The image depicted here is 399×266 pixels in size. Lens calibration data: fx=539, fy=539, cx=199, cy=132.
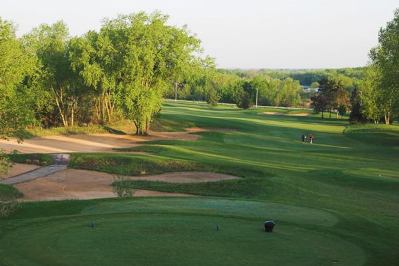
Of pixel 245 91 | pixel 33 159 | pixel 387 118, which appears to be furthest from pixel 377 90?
pixel 245 91

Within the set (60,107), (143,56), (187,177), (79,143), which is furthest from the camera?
(60,107)

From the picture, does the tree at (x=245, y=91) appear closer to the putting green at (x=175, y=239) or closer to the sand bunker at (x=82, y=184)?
the sand bunker at (x=82, y=184)

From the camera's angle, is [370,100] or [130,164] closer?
[130,164]

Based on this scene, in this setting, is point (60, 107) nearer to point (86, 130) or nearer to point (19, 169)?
point (86, 130)

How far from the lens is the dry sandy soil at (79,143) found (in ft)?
164

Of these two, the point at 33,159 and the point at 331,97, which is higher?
the point at 331,97

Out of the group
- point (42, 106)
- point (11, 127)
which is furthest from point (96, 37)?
point (11, 127)

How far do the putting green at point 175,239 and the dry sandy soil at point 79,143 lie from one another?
32.5 m

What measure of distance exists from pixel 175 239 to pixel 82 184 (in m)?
20.7

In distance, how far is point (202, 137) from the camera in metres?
70.1

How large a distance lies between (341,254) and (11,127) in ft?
48.5

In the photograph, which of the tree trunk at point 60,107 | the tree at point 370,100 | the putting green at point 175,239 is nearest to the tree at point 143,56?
the tree trunk at point 60,107

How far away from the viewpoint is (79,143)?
56.3 meters

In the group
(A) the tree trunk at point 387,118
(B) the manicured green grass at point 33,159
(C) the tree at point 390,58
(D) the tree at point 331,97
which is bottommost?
(B) the manicured green grass at point 33,159
